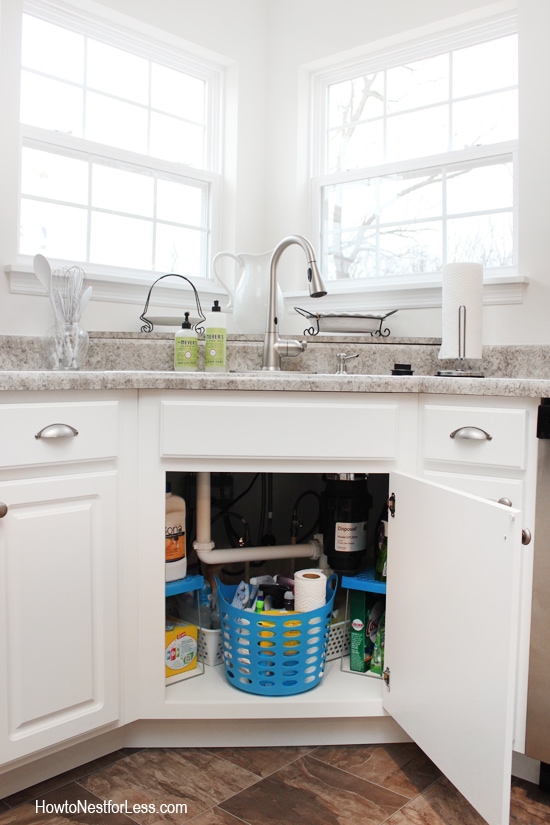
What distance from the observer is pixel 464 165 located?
7.72ft

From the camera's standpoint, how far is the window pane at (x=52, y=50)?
2178 mm

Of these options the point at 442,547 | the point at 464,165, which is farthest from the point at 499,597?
the point at 464,165

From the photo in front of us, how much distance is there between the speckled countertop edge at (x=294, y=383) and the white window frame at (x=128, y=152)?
76cm

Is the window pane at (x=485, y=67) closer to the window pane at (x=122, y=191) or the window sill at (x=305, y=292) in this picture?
the window sill at (x=305, y=292)

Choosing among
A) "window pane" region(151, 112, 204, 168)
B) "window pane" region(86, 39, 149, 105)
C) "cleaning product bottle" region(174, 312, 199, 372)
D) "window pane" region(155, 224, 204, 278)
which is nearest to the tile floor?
"cleaning product bottle" region(174, 312, 199, 372)

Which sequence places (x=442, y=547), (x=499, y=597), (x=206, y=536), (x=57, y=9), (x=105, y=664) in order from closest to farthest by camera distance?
1. (x=499, y=597)
2. (x=442, y=547)
3. (x=105, y=664)
4. (x=206, y=536)
5. (x=57, y=9)

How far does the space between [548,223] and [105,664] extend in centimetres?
177

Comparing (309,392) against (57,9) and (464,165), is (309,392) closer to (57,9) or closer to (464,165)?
(464,165)

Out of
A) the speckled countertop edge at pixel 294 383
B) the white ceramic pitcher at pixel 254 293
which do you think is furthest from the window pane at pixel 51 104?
the speckled countertop edge at pixel 294 383

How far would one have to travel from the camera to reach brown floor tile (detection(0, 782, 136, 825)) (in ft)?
4.47

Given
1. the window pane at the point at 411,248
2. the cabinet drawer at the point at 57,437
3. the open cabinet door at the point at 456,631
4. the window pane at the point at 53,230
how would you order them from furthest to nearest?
the window pane at the point at 411,248 < the window pane at the point at 53,230 < the cabinet drawer at the point at 57,437 < the open cabinet door at the point at 456,631

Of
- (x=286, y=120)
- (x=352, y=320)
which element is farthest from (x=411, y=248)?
(x=286, y=120)

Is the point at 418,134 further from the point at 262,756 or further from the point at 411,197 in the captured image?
the point at 262,756

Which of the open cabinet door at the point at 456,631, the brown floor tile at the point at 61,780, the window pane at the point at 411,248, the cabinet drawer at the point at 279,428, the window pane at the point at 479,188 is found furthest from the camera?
the window pane at the point at 411,248
